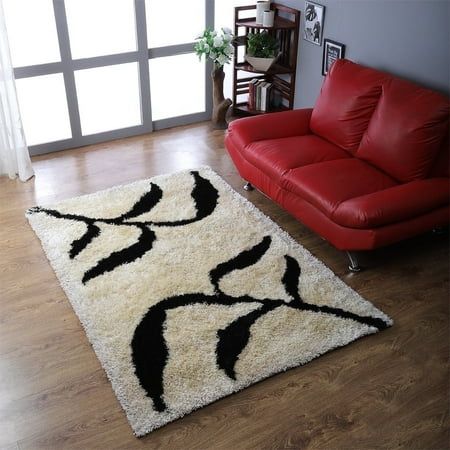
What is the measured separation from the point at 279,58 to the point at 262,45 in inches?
10.8

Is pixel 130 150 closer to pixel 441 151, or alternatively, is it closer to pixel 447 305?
pixel 441 151

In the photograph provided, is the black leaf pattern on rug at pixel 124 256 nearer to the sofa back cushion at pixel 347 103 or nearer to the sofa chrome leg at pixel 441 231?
the sofa back cushion at pixel 347 103

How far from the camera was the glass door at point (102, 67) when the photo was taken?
4.10 m

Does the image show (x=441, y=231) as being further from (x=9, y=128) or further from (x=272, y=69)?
(x=9, y=128)

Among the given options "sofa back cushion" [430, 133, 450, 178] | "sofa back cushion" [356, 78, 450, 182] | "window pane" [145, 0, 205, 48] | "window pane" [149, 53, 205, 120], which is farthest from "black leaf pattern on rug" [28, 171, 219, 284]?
"sofa back cushion" [430, 133, 450, 178]

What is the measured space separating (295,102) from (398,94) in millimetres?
1571

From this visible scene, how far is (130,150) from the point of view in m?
4.53

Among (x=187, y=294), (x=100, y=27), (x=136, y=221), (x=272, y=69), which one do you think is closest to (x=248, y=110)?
(x=272, y=69)

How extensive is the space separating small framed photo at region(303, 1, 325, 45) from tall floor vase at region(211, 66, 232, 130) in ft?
2.42

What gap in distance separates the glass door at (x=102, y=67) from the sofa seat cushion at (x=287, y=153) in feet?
4.64

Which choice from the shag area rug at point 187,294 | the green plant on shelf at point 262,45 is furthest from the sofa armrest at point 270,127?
the green plant on shelf at point 262,45

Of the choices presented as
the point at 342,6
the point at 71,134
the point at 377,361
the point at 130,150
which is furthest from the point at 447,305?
the point at 71,134

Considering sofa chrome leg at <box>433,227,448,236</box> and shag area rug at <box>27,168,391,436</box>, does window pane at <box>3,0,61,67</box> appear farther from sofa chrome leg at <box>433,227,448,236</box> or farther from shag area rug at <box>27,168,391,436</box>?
sofa chrome leg at <box>433,227,448,236</box>

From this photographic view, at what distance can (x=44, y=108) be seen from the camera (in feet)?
14.2
